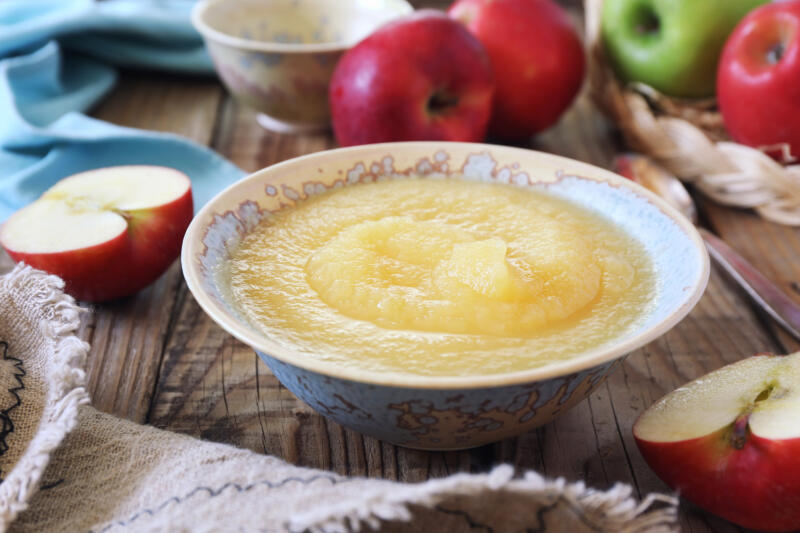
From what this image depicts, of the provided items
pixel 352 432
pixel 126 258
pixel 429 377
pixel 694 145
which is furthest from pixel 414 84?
pixel 429 377

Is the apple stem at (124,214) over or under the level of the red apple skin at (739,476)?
under

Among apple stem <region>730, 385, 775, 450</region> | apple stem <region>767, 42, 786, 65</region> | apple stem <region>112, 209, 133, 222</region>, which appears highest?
apple stem <region>767, 42, 786, 65</region>

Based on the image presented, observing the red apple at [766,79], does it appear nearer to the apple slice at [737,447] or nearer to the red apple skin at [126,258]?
the apple slice at [737,447]

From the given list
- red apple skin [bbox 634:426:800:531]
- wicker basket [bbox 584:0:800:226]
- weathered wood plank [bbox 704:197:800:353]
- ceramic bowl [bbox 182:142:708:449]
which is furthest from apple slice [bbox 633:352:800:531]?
wicker basket [bbox 584:0:800:226]

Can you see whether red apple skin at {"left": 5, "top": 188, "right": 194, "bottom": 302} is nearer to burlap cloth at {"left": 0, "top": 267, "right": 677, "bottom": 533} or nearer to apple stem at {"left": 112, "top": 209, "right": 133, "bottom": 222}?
apple stem at {"left": 112, "top": 209, "right": 133, "bottom": 222}

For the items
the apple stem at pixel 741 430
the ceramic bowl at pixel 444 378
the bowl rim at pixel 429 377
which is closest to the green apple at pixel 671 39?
the ceramic bowl at pixel 444 378

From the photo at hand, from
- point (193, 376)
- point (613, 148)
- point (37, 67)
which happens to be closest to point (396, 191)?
point (193, 376)
